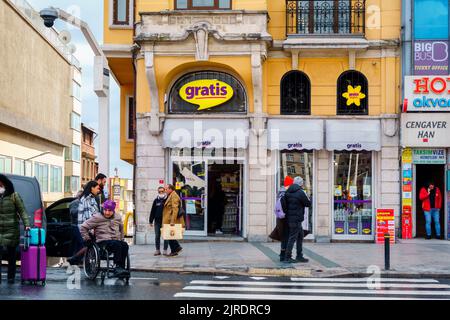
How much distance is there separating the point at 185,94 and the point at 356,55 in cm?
531

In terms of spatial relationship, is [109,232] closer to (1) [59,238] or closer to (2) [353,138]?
(1) [59,238]

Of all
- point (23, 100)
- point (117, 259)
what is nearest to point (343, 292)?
point (117, 259)

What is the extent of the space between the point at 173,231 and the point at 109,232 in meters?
4.11

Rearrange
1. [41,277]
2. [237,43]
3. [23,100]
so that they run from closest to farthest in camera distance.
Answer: [41,277]
[237,43]
[23,100]

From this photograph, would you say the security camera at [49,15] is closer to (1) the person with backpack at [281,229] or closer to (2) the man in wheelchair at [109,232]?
(2) the man in wheelchair at [109,232]

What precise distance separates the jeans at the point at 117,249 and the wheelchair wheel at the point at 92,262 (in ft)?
0.69

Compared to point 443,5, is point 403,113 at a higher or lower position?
lower

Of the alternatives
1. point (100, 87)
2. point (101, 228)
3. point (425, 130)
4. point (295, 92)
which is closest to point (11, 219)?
point (101, 228)

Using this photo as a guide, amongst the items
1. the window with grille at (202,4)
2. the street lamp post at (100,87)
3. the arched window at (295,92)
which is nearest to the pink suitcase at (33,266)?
the street lamp post at (100,87)

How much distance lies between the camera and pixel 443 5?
22.0m

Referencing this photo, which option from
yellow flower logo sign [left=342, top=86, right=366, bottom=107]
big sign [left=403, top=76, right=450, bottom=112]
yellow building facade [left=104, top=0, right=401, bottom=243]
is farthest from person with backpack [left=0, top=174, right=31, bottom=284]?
big sign [left=403, top=76, right=450, bottom=112]

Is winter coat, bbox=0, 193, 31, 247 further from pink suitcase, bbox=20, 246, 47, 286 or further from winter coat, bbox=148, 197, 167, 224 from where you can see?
winter coat, bbox=148, 197, 167, 224

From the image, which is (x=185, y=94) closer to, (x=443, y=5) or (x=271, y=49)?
(x=271, y=49)

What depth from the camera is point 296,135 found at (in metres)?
21.9
